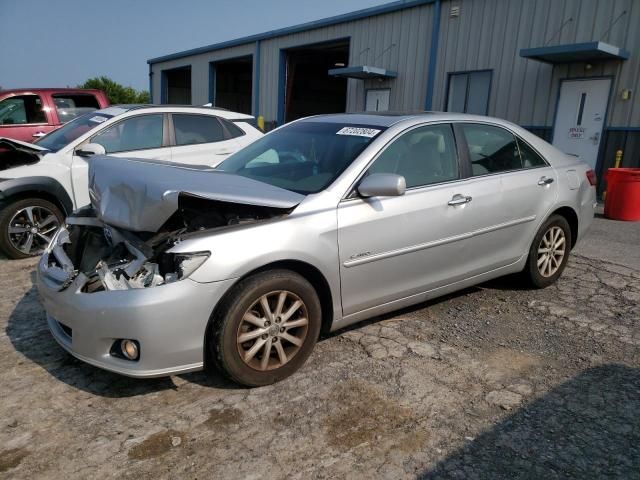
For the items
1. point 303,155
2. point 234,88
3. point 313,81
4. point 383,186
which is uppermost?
point 313,81

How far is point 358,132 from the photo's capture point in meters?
3.55

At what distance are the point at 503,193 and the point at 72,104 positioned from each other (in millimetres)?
7598

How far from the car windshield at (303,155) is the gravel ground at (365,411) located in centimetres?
115

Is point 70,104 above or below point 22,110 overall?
above

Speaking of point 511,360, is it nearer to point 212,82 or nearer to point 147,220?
point 147,220

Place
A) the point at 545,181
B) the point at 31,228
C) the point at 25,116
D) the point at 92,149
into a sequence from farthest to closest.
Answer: the point at 25,116 → the point at 31,228 → the point at 92,149 → the point at 545,181

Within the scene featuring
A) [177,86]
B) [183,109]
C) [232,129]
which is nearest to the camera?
[183,109]

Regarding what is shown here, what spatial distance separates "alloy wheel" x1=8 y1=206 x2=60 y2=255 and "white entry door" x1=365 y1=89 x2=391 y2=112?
36.8 ft

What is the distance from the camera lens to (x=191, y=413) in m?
2.68

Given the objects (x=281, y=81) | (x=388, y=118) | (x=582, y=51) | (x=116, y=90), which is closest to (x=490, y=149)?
(x=388, y=118)

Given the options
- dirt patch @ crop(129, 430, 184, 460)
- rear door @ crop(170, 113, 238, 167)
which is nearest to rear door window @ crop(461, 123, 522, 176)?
dirt patch @ crop(129, 430, 184, 460)

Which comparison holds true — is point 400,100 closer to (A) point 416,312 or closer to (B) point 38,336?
(A) point 416,312

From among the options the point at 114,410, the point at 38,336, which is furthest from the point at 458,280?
the point at 38,336

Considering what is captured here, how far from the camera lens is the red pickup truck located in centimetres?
820
